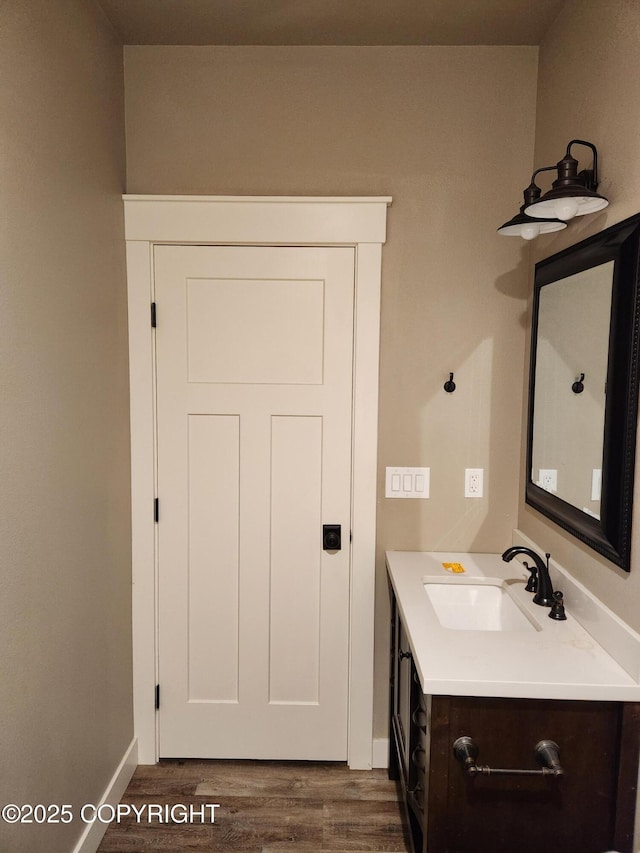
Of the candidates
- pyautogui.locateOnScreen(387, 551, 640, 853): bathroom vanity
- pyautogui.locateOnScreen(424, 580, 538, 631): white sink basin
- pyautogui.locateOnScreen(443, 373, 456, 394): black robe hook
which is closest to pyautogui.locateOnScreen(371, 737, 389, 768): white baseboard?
pyautogui.locateOnScreen(424, 580, 538, 631): white sink basin

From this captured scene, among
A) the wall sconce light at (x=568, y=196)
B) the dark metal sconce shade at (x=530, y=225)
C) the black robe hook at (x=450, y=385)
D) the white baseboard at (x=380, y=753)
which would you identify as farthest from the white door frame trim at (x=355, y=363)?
the wall sconce light at (x=568, y=196)

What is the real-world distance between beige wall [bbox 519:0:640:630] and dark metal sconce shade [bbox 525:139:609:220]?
0.18 ft

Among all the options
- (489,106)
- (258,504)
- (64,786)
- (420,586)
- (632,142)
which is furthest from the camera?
(258,504)

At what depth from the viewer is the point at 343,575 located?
2275 mm

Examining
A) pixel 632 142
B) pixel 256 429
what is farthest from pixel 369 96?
pixel 256 429

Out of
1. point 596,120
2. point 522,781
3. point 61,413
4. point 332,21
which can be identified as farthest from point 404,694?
point 332,21

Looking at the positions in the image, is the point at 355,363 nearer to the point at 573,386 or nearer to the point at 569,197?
the point at 573,386

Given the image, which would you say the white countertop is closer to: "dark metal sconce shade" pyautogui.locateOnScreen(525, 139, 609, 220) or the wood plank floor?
the wood plank floor

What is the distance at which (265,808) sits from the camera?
2074 millimetres

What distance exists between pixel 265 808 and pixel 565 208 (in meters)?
2.26

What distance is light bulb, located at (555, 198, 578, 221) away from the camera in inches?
58.7

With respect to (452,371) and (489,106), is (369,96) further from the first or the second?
(452,371)

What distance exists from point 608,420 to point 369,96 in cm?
151

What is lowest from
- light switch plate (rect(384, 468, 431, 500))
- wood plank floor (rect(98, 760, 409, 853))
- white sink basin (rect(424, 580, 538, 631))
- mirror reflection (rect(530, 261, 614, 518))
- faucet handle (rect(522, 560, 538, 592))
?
wood plank floor (rect(98, 760, 409, 853))
